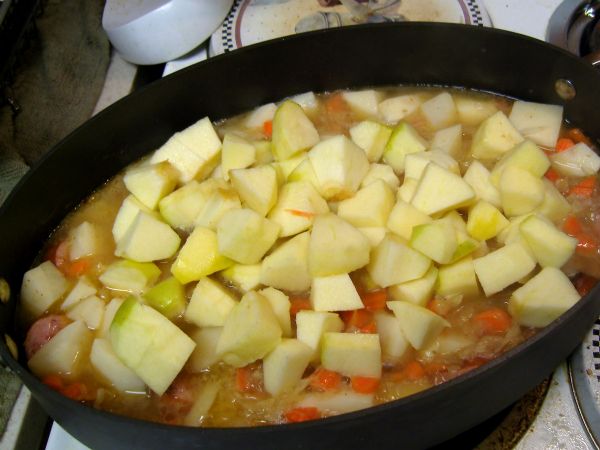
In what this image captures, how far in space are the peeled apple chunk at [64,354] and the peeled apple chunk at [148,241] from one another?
202 mm

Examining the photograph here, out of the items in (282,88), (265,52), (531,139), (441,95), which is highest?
(265,52)

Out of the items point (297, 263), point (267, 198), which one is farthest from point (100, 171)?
point (297, 263)

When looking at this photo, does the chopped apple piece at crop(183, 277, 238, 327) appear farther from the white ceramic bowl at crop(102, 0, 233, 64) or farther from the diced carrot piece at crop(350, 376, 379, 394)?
the white ceramic bowl at crop(102, 0, 233, 64)

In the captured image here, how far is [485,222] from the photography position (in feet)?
4.64

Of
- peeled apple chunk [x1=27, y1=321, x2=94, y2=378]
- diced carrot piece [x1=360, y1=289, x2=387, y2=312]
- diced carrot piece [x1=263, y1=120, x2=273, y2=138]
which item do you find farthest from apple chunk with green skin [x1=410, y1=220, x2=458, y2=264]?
peeled apple chunk [x1=27, y1=321, x2=94, y2=378]

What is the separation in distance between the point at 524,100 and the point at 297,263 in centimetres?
87

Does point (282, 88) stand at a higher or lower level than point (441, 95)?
higher

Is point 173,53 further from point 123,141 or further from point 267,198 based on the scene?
point 267,198

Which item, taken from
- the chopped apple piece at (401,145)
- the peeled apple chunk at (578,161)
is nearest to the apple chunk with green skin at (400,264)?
the chopped apple piece at (401,145)

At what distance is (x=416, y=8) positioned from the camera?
2078mm

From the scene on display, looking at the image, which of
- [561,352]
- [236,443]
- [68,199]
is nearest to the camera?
[236,443]

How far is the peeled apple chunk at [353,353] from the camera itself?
3.99 feet

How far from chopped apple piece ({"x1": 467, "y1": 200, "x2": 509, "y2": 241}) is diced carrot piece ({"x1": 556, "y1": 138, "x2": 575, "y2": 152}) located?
35cm

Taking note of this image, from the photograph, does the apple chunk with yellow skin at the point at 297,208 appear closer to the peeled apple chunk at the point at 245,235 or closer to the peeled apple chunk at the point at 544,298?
the peeled apple chunk at the point at 245,235
